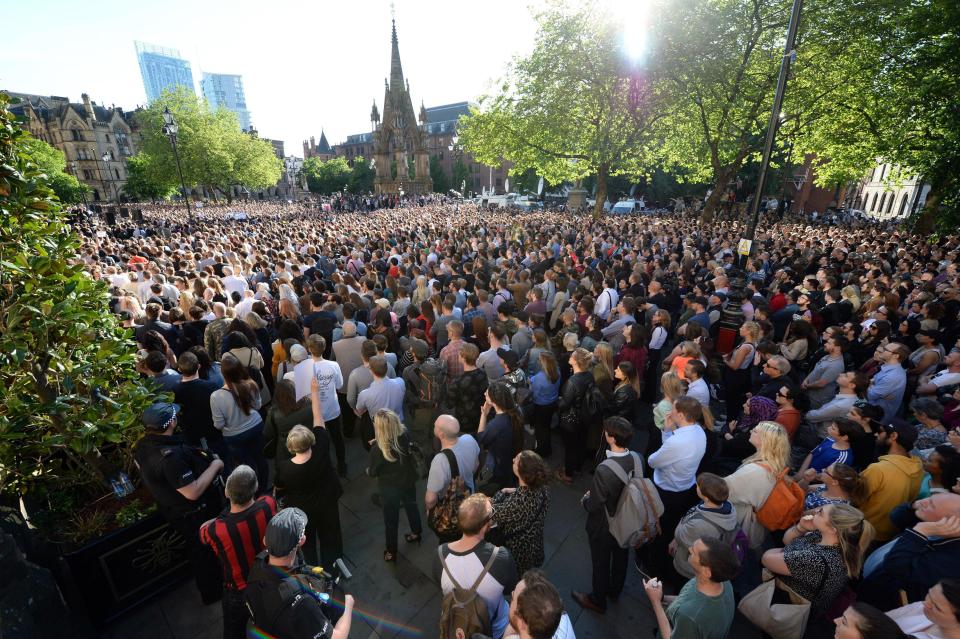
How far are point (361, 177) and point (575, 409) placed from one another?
80.0 m

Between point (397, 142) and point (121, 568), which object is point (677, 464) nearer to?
point (121, 568)

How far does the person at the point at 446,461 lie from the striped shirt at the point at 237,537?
1246 millimetres

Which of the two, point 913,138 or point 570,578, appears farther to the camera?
point 913,138

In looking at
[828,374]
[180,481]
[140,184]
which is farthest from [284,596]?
[140,184]

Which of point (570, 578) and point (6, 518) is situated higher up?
point (6, 518)

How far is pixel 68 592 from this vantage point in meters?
3.62

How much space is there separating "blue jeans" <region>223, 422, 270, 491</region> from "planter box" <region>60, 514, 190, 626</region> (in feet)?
2.95

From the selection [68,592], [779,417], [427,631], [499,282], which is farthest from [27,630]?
[499,282]

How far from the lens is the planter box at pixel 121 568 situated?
353 centimetres

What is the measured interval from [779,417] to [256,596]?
5.04 meters

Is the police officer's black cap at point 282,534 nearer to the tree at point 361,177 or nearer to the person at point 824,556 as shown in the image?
the person at point 824,556

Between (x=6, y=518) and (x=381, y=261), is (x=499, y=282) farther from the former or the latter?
(x=6, y=518)

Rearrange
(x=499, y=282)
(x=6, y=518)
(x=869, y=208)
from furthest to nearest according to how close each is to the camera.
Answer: (x=869, y=208)
(x=499, y=282)
(x=6, y=518)

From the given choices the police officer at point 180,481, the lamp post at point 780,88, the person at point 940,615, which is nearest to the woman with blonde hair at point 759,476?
the person at point 940,615
